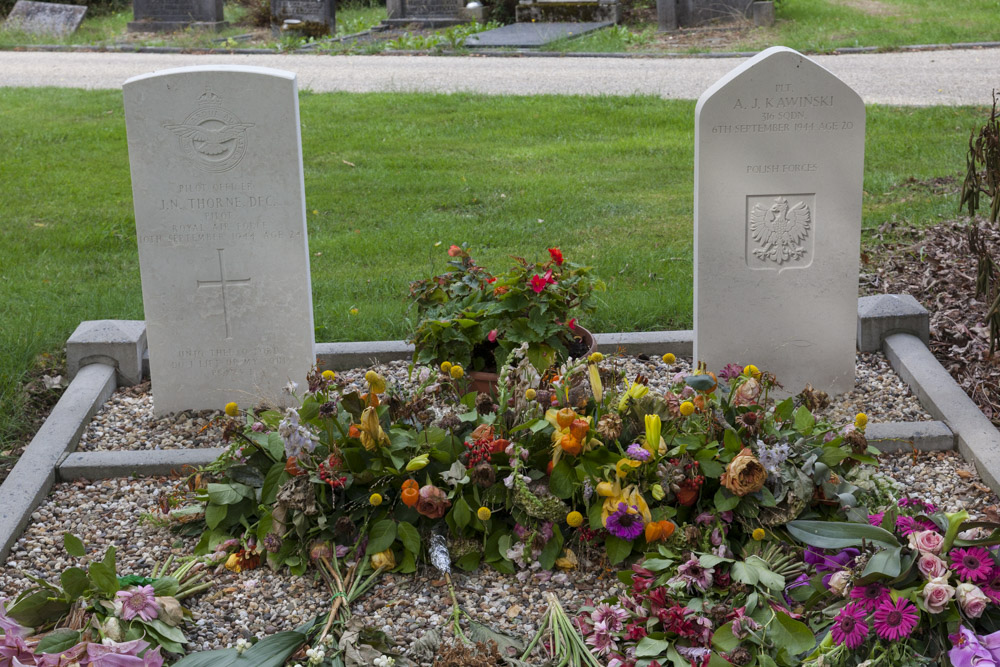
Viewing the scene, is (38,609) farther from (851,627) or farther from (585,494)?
(851,627)

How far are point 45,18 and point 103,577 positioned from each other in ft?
56.8

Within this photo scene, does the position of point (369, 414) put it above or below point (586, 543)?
above

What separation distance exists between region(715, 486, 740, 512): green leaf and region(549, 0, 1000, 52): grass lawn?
11.4m

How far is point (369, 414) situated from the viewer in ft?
10.9

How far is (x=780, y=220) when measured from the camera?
4.46 metres

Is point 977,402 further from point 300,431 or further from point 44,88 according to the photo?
point 44,88

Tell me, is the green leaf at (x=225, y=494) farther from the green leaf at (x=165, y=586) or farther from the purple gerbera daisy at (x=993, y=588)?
the purple gerbera daisy at (x=993, y=588)

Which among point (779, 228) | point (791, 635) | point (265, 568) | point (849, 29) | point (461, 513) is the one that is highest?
point (849, 29)

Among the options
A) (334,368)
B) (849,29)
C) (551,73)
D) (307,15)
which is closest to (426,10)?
(307,15)

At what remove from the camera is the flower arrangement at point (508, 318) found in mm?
4301

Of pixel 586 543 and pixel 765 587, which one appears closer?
pixel 765 587

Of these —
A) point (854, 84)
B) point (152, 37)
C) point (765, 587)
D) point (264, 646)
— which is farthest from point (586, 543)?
point (152, 37)

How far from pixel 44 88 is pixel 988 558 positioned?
11961 mm

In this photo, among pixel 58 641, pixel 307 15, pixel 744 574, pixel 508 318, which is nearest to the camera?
pixel 58 641
